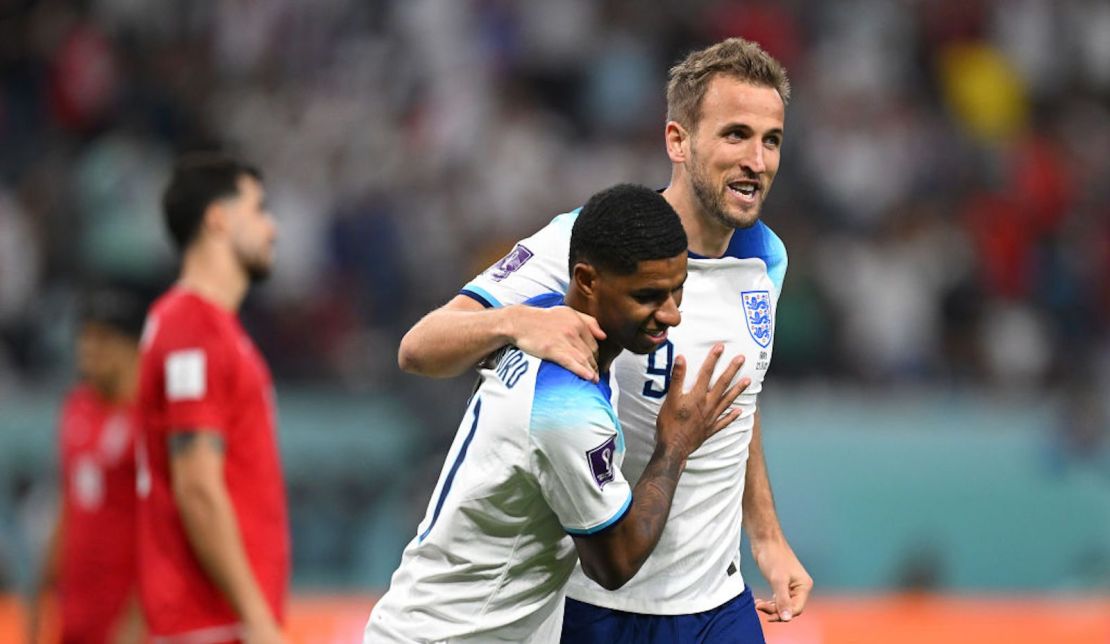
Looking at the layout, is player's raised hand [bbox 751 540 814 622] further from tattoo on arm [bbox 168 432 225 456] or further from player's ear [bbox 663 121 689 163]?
tattoo on arm [bbox 168 432 225 456]

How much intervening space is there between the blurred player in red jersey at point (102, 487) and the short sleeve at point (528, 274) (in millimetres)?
2045

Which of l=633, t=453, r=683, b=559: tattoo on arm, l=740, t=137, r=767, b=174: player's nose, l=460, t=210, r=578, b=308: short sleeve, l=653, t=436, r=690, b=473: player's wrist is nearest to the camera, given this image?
l=633, t=453, r=683, b=559: tattoo on arm

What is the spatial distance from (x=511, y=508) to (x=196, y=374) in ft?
5.00

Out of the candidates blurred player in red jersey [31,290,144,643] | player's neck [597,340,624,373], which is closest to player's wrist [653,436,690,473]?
player's neck [597,340,624,373]

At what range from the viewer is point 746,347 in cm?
436

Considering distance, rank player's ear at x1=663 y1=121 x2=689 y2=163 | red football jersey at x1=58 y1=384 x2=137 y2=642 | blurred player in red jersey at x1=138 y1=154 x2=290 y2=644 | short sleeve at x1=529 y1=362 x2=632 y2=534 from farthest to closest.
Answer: red football jersey at x1=58 y1=384 x2=137 y2=642
blurred player in red jersey at x1=138 y1=154 x2=290 y2=644
player's ear at x1=663 y1=121 x2=689 y2=163
short sleeve at x1=529 y1=362 x2=632 y2=534

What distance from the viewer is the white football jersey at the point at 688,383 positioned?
425 cm

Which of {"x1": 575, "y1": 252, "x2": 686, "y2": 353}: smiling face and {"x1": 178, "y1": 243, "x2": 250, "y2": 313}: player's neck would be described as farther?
{"x1": 178, "y1": 243, "x2": 250, "y2": 313}: player's neck

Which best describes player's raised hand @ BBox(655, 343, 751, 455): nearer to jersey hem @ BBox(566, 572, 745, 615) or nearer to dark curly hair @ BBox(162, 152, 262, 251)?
jersey hem @ BBox(566, 572, 745, 615)

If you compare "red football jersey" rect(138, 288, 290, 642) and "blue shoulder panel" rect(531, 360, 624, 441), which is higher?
"blue shoulder panel" rect(531, 360, 624, 441)

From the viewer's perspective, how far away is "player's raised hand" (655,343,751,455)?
4.00 meters

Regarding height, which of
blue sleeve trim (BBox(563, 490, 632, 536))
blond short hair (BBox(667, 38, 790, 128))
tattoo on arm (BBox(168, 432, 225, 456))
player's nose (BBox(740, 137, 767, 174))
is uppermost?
blond short hair (BBox(667, 38, 790, 128))

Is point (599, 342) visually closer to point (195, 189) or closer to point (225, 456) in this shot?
point (225, 456)

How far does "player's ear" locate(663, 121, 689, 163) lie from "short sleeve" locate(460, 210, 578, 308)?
0.39 m
